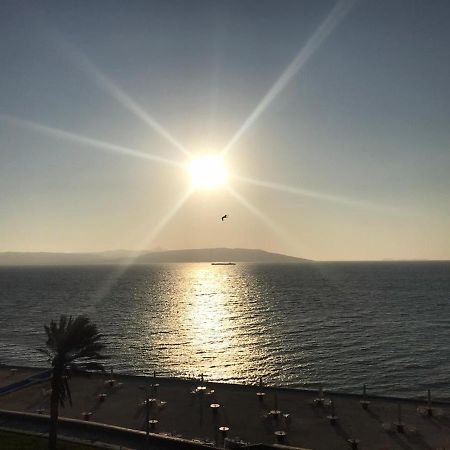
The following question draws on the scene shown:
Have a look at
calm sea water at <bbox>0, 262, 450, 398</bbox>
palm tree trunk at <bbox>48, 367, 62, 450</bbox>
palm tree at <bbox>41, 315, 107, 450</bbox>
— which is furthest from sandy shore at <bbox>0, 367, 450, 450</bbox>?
calm sea water at <bbox>0, 262, 450, 398</bbox>

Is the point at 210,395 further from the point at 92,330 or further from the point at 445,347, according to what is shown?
the point at 445,347

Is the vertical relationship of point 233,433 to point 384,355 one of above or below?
below

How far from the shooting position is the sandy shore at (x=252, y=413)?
3334cm

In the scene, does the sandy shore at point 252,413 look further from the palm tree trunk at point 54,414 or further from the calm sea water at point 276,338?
the calm sea water at point 276,338

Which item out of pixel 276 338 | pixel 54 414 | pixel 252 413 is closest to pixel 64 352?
pixel 54 414

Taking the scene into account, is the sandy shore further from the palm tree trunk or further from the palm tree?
the palm tree trunk

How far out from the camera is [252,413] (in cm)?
3822

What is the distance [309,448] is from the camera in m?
31.4

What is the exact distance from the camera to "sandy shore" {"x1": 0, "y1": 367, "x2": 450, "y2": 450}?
33.3 meters

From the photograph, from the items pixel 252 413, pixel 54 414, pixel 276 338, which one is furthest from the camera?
pixel 276 338

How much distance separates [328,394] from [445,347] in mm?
51444

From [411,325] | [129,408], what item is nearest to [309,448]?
[129,408]

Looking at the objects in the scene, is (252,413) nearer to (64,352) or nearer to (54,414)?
(54,414)

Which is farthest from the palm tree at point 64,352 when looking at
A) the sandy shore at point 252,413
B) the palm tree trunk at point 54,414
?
the sandy shore at point 252,413
